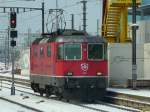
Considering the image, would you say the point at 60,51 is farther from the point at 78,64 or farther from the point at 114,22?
the point at 114,22

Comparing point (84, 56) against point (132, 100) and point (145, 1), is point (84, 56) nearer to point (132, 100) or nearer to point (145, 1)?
point (132, 100)

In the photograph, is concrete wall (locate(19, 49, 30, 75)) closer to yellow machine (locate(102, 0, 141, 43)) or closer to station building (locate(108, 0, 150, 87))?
yellow machine (locate(102, 0, 141, 43))

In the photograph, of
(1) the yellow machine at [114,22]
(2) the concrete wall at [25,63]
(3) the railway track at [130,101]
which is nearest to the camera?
(3) the railway track at [130,101]

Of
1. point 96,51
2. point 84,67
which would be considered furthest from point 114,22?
point 84,67

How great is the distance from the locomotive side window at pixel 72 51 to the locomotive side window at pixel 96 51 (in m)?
0.50

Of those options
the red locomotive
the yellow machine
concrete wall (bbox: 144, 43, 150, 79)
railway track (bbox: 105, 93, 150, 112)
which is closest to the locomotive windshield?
the red locomotive

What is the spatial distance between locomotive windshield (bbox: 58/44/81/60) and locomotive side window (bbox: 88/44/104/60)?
51 cm

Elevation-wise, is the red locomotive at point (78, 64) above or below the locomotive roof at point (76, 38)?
below

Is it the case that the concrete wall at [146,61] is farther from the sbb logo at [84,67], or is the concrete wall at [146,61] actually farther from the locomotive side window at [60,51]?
the locomotive side window at [60,51]

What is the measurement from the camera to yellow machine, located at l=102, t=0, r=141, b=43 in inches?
1416

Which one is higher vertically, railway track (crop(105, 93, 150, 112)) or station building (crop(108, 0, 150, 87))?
station building (crop(108, 0, 150, 87))

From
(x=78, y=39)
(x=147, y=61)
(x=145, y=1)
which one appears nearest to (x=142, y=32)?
(x=145, y=1)

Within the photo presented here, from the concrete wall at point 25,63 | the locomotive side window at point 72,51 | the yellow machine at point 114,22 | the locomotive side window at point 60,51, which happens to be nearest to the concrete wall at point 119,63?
the yellow machine at point 114,22

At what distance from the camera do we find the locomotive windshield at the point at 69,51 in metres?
24.7
